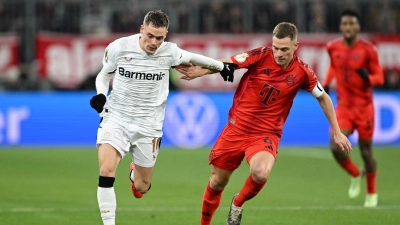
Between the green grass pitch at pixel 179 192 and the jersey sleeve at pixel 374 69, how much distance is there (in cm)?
173

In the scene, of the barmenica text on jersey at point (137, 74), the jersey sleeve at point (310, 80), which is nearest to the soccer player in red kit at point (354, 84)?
the jersey sleeve at point (310, 80)

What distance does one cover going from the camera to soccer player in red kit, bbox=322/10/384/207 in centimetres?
1166

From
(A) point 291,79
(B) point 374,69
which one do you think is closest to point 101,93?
(A) point 291,79

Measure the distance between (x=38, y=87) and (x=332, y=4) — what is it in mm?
8032

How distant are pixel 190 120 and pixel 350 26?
777cm

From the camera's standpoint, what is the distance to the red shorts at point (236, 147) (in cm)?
846

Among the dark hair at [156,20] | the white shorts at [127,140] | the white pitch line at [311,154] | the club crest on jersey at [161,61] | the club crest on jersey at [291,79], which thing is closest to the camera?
the dark hair at [156,20]

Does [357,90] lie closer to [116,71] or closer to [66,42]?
[116,71]

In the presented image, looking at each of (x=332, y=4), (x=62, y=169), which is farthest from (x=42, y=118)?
(x=332, y=4)

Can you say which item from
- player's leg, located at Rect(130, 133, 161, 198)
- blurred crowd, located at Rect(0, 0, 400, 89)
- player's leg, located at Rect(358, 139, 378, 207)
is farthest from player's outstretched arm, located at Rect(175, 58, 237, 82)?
blurred crowd, located at Rect(0, 0, 400, 89)

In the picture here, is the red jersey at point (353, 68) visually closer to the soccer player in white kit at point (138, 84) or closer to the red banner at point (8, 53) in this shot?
the soccer player in white kit at point (138, 84)

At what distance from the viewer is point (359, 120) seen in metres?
11.8

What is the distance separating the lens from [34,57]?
20.8m

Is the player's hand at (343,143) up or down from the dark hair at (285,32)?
down
